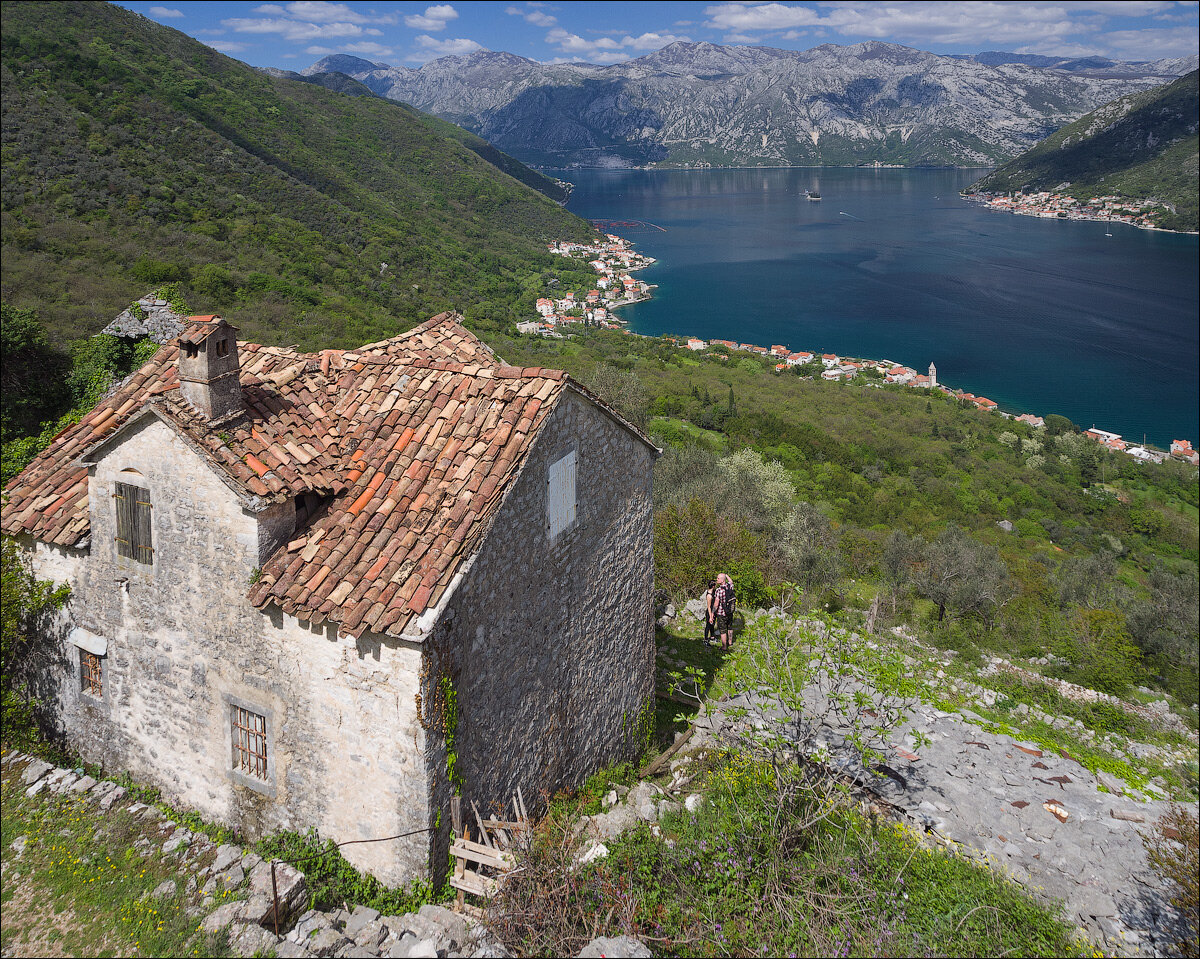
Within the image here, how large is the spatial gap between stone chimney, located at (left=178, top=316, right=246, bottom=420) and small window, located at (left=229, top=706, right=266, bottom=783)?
3.25 m

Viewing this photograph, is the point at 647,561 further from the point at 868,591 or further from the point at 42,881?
the point at 868,591

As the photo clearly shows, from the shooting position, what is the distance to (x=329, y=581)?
675 centimetres

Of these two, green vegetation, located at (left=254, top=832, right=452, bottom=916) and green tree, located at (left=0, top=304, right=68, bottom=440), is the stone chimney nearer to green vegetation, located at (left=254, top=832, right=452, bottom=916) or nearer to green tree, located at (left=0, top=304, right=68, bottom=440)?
green vegetation, located at (left=254, top=832, right=452, bottom=916)

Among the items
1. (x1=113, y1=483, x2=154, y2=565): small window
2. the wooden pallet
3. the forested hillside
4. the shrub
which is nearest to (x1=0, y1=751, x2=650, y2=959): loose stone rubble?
the wooden pallet

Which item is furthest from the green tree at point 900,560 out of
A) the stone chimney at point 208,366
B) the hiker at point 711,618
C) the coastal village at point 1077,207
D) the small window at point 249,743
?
the coastal village at point 1077,207

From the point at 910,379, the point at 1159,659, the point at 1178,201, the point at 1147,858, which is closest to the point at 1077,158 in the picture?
the point at 1178,201

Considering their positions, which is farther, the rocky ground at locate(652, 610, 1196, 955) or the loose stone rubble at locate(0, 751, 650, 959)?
the rocky ground at locate(652, 610, 1196, 955)

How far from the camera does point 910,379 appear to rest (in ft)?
251

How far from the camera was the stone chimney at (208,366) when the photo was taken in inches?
280

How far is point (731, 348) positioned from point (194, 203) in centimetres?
5787

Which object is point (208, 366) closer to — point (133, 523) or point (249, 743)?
point (133, 523)

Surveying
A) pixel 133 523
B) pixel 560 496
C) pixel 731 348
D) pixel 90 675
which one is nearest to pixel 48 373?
pixel 90 675

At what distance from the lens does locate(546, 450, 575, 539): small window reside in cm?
805

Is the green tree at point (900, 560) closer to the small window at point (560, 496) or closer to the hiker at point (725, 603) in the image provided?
the hiker at point (725, 603)
